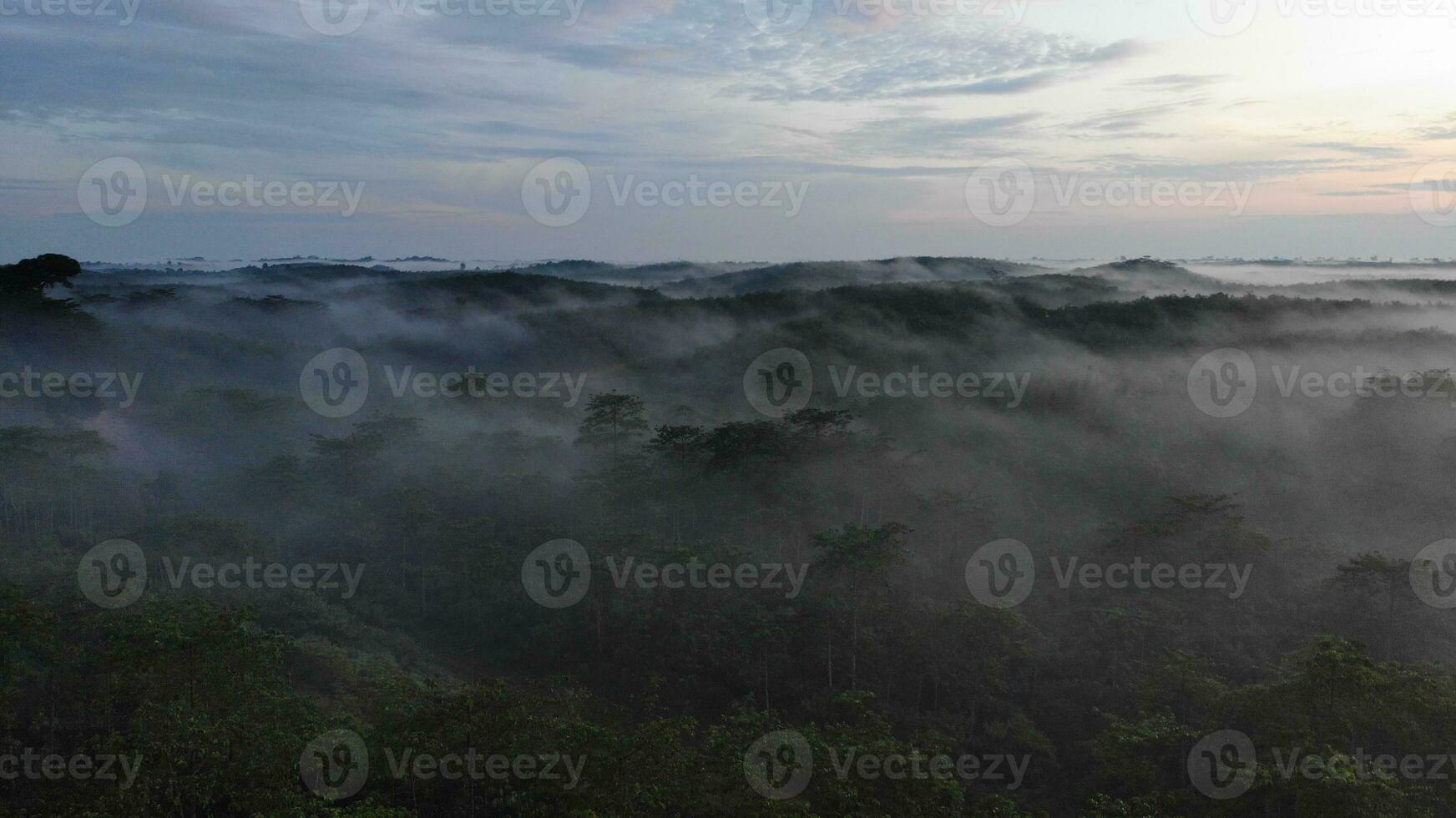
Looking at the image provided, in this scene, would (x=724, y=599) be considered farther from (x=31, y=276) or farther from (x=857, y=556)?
(x=31, y=276)

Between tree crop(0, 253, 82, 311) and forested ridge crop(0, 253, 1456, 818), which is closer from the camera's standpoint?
forested ridge crop(0, 253, 1456, 818)

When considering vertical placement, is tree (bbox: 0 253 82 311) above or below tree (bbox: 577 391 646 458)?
above

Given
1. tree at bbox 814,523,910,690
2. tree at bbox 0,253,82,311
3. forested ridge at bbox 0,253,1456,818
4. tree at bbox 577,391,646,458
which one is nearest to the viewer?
forested ridge at bbox 0,253,1456,818

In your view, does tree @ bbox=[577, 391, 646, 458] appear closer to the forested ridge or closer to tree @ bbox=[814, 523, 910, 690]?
the forested ridge

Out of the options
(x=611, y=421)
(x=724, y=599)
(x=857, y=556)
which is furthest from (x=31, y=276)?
(x=857, y=556)

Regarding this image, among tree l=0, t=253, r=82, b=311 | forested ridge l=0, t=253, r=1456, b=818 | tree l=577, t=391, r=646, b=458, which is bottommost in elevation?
forested ridge l=0, t=253, r=1456, b=818

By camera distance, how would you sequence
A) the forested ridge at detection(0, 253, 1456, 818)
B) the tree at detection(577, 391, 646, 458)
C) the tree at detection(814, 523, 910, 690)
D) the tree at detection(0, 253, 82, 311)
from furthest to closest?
the tree at detection(0, 253, 82, 311) → the tree at detection(577, 391, 646, 458) → the tree at detection(814, 523, 910, 690) → the forested ridge at detection(0, 253, 1456, 818)

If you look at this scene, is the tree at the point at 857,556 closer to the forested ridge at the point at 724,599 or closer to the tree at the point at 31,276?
the forested ridge at the point at 724,599

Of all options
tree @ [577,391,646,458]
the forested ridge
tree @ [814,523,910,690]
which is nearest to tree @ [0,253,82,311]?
the forested ridge

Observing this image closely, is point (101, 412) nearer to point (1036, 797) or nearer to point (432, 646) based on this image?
point (432, 646)

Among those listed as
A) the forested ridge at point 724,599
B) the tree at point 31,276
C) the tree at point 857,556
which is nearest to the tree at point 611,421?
the forested ridge at point 724,599

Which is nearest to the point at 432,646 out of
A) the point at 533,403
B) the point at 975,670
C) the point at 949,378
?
the point at 975,670
